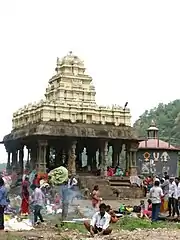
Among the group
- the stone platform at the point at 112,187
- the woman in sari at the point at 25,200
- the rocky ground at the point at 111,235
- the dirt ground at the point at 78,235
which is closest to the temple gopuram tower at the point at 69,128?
the stone platform at the point at 112,187

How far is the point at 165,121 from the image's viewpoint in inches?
3216

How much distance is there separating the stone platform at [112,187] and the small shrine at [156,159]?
11687mm

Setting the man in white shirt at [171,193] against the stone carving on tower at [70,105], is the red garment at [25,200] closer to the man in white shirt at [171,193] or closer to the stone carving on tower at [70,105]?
the man in white shirt at [171,193]

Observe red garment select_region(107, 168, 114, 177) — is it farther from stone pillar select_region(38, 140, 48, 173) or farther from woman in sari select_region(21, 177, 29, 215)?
woman in sari select_region(21, 177, 29, 215)

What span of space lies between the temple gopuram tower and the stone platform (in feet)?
3.48

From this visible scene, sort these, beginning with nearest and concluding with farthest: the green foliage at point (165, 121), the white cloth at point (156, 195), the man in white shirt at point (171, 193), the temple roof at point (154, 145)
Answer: the white cloth at point (156, 195) < the man in white shirt at point (171, 193) < the temple roof at point (154, 145) < the green foliage at point (165, 121)

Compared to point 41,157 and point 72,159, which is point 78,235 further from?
point 72,159

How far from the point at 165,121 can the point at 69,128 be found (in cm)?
5250

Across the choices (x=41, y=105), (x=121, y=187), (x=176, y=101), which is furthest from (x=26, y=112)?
(x=176, y=101)

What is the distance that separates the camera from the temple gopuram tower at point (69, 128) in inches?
1211

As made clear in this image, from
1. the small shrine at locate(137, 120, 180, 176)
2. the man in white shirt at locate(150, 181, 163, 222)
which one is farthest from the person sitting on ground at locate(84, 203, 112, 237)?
the small shrine at locate(137, 120, 180, 176)

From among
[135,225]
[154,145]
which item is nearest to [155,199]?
[135,225]

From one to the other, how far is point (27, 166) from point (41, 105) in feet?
19.4

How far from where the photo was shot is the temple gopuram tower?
1211 inches
